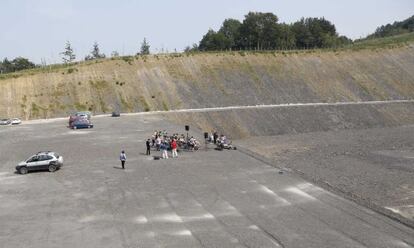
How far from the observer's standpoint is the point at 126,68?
→ 8462 cm

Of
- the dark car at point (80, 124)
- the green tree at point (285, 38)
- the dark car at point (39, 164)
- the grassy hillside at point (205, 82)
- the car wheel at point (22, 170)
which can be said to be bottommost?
the car wheel at point (22, 170)

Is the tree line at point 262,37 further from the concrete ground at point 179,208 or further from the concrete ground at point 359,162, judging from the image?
the concrete ground at point 179,208

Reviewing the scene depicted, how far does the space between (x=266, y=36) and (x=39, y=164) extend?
3625 inches

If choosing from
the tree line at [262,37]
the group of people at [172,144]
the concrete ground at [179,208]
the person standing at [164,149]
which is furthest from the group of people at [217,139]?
the tree line at [262,37]

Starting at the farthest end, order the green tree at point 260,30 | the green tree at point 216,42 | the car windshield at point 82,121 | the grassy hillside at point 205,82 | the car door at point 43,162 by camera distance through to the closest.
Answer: the green tree at point 216,42 < the green tree at point 260,30 < the grassy hillside at point 205,82 < the car windshield at point 82,121 < the car door at point 43,162

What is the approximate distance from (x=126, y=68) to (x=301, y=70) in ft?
101

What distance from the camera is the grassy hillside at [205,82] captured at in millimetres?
74000

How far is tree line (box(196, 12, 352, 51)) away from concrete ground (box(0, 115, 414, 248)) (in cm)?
8422

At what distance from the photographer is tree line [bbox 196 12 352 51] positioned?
389 feet

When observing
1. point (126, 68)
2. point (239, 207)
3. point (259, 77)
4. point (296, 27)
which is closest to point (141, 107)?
point (126, 68)

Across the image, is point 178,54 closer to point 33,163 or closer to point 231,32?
point 231,32

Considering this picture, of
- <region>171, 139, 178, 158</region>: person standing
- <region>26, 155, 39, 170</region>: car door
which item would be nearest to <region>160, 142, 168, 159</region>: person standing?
<region>171, 139, 178, 158</region>: person standing

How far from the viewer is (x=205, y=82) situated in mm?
82562

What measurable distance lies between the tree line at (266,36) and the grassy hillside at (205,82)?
21731 millimetres
